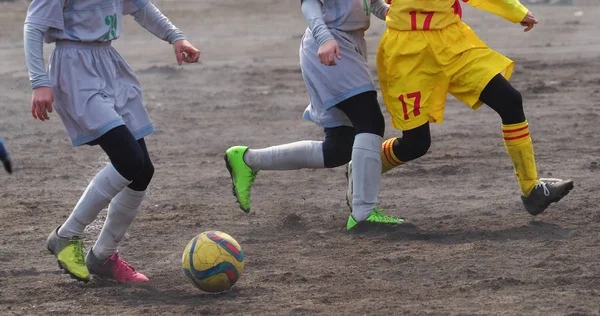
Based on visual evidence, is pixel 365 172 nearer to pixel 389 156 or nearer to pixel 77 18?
pixel 389 156

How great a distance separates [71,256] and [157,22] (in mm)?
1391

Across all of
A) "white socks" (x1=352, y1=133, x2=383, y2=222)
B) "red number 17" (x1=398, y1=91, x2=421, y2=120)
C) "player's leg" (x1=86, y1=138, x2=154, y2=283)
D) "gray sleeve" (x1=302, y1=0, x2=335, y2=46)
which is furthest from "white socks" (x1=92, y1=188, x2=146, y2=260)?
"red number 17" (x1=398, y1=91, x2=421, y2=120)

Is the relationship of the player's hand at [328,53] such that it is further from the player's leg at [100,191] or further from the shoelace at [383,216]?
the player's leg at [100,191]

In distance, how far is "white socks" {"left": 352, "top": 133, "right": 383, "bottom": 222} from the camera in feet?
22.0

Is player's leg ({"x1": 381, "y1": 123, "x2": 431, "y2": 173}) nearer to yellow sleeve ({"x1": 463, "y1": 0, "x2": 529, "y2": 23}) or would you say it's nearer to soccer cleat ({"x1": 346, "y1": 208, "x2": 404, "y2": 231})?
soccer cleat ({"x1": 346, "y1": 208, "x2": 404, "y2": 231})

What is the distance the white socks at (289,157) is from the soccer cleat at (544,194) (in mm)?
1325

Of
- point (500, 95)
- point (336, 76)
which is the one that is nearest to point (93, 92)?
point (336, 76)

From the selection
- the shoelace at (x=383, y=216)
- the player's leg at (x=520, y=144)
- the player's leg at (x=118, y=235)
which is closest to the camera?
the player's leg at (x=118, y=235)

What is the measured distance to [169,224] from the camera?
23.7ft

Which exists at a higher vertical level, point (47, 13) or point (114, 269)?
point (47, 13)

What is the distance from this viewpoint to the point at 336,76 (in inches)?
264

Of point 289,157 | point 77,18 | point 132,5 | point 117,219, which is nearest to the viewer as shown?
point 77,18

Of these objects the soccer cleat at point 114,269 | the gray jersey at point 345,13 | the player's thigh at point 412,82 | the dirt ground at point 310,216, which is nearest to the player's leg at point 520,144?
the dirt ground at point 310,216

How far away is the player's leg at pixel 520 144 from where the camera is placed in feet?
21.3
